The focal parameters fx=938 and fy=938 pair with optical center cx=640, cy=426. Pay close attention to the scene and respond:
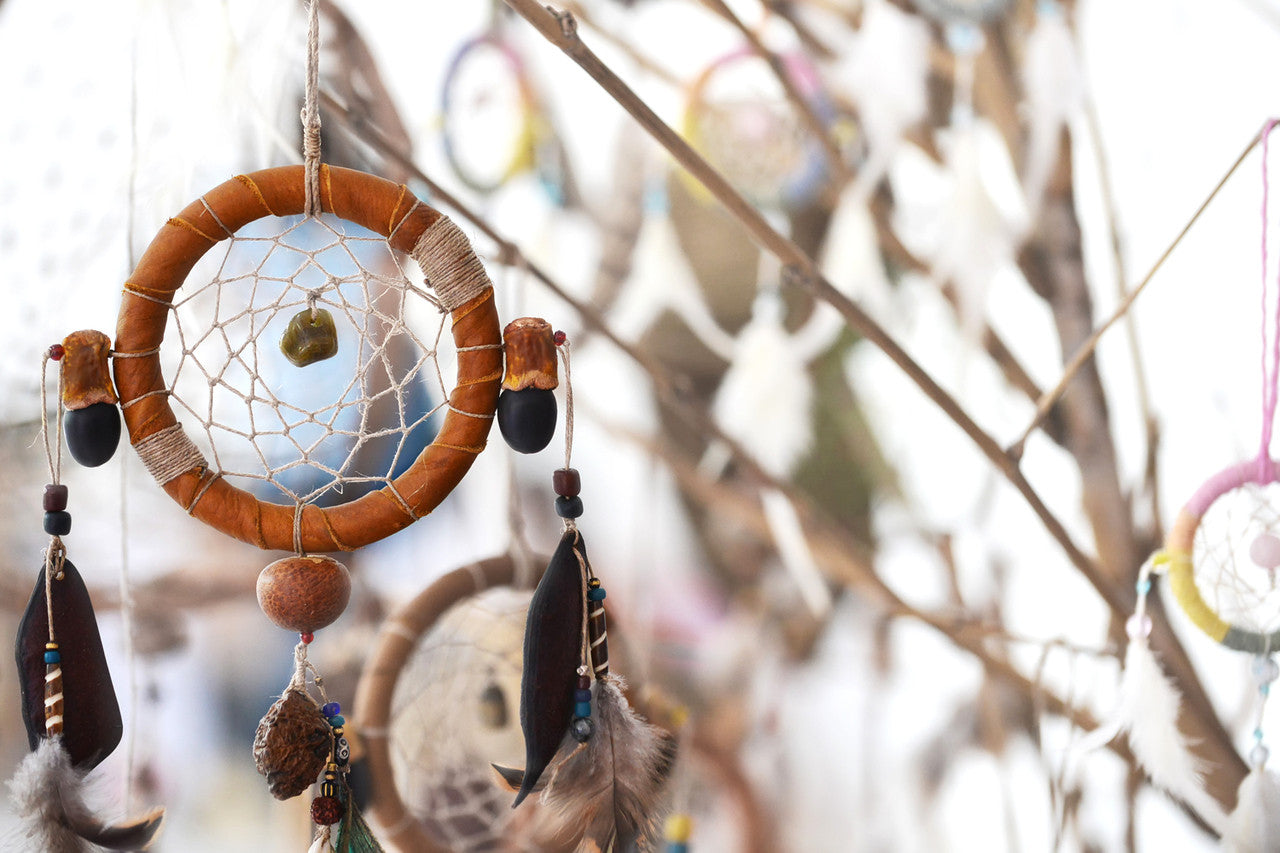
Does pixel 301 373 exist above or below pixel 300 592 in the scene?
above

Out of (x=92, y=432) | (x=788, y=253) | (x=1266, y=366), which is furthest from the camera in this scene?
(x=1266, y=366)

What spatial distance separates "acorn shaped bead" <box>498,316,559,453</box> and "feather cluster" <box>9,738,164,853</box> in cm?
38

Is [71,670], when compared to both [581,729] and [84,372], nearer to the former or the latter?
[84,372]

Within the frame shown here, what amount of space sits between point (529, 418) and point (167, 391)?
0.82 ft

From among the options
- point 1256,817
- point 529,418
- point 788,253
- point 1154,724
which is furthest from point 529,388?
point 1256,817

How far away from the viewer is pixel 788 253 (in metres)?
0.74

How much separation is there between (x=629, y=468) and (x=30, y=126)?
689 millimetres

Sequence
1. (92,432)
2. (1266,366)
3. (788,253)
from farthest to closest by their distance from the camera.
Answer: (1266,366) → (788,253) → (92,432)

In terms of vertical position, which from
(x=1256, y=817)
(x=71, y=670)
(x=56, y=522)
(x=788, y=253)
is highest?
(x=788, y=253)

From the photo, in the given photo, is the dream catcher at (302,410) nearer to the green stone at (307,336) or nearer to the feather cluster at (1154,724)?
the green stone at (307,336)

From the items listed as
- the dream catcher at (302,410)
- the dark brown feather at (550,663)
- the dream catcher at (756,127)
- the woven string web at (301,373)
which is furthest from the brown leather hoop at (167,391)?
the dream catcher at (756,127)

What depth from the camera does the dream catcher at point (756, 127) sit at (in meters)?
0.94

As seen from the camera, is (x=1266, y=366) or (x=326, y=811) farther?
(x=1266, y=366)

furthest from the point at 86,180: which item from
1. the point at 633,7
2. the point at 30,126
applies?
the point at 633,7
